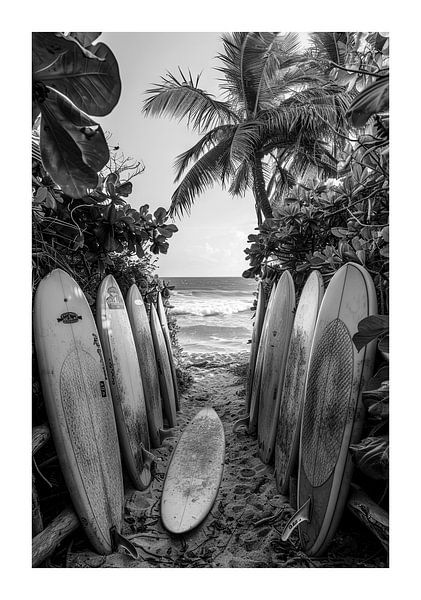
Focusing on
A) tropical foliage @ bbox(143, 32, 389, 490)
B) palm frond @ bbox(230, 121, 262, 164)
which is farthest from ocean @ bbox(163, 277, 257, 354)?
palm frond @ bbox(230, 121, 262, 164)

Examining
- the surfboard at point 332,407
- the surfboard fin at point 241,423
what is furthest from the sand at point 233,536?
the surfboard fin at point 241,423

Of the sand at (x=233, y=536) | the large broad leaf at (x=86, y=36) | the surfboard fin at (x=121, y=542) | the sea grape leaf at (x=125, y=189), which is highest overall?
the sea grape leaf at (x=125, y=189)

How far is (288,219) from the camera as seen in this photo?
2.65 m

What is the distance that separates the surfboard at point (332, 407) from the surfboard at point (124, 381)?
112 centimetres

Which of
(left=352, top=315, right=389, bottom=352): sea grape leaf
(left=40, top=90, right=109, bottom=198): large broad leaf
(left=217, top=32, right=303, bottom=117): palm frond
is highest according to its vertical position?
(left=217, top=32, right=303, bottom=117): palm frond

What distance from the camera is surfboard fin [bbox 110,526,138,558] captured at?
5.44 feet

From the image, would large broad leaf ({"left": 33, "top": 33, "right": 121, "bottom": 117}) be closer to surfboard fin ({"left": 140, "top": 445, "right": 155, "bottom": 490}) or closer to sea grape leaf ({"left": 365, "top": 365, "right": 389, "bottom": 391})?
sea grape leaf ({"left": 365, "top": 365, "right": 389, "bottom": 391})

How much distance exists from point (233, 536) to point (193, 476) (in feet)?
1.99

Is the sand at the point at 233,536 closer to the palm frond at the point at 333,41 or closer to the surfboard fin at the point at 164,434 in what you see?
the surfboard fin at the point at 164,434

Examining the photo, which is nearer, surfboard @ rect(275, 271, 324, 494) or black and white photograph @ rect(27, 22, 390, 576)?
black and white photograph @ rect(27, 22, 390, 576)

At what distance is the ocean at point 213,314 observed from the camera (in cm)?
1227

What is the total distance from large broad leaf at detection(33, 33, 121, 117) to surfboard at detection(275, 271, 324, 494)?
5.87 feet
